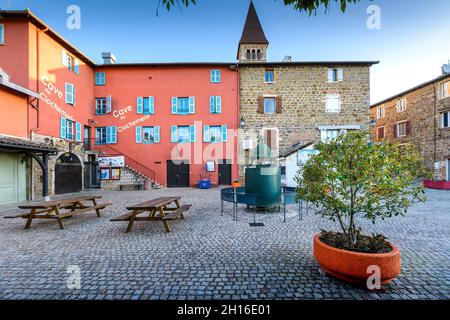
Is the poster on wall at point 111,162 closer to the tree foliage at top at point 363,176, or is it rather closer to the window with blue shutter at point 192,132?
the window with blue shutter at point 192,132

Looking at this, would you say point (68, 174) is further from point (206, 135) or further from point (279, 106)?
point (279, 106)

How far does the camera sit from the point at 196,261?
3734 mm

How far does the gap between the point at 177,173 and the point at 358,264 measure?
15.8 meters

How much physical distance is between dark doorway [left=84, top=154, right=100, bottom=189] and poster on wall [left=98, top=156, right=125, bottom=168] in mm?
904

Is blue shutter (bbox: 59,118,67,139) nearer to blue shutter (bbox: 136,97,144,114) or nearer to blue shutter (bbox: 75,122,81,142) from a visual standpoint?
blue shutter (bbox: 75,122,81,142)

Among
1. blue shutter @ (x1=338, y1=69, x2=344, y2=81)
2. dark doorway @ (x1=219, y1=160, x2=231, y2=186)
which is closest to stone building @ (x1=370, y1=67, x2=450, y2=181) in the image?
blue shutter @ (x1=338, y1=69, x2=344, y2=81)

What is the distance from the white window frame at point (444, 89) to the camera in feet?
54.3

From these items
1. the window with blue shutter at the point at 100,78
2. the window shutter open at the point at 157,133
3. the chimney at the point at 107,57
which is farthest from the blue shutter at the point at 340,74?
the chimney at the point at 107,57

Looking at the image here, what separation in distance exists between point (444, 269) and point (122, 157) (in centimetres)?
1707

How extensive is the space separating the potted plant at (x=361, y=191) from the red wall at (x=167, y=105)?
14245 millimetres

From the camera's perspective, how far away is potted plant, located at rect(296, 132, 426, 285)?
281cm

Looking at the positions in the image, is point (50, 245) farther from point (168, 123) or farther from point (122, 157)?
point (168, 123)
